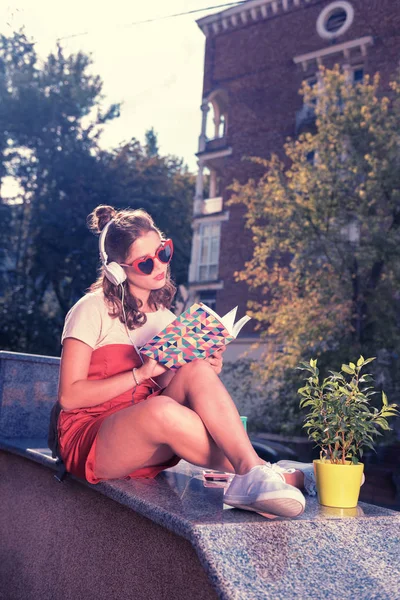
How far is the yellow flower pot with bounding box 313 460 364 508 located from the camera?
2580 millimetres

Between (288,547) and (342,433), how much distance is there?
28.2 inches

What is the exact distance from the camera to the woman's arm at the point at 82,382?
113 inches

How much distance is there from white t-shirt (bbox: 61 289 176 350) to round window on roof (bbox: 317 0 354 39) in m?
21.0

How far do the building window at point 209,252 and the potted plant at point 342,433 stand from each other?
20813mm

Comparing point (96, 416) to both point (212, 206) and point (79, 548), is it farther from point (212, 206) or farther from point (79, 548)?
point (212, 206)

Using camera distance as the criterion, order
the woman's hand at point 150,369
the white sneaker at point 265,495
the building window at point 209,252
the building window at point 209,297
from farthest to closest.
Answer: the building window at point 209,252, the building window at point 209,297, the woman's hand at point 150,369, the white sneaker at point 265,495

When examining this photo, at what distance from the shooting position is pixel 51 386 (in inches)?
203

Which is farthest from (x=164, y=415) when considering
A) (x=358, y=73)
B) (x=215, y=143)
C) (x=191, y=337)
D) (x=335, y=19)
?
(x=215, y=143)

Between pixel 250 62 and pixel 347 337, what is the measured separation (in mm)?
14446

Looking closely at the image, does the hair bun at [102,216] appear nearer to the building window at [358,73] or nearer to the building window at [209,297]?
the building window at [209,297]

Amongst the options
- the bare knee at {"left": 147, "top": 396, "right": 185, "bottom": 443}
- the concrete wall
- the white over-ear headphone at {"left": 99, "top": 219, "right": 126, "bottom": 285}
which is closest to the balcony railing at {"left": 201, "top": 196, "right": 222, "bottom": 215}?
the concrete wall

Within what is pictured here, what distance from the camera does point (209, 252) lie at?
24.1 metres

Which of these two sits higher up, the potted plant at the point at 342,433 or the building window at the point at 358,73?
the building window at the point at 358,73

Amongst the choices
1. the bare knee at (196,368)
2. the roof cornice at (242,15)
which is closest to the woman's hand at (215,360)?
the bare knee at (196,368)
